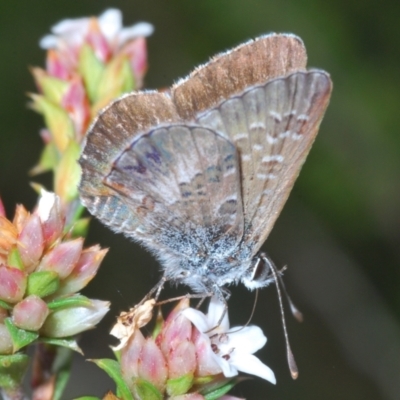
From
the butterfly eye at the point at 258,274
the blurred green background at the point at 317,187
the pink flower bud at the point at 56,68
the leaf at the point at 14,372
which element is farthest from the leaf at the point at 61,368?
the blurred green background at the point at 317,187

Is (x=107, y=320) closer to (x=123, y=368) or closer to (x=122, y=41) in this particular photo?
(x=122, y=41)

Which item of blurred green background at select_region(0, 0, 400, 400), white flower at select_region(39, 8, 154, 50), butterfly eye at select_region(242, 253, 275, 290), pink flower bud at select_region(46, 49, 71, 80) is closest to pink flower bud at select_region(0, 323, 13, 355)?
butterfly eye at select_region(242, 253, 275, 290)

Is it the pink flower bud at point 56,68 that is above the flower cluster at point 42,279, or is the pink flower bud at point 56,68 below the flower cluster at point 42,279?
above

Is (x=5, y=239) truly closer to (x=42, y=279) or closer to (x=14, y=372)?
(x=42, y=279)

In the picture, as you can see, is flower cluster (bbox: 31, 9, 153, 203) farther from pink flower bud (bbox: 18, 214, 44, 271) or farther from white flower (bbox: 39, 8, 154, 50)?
pink flower bud (bbox: 18, 214, 44, 271)

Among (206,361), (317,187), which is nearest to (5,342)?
(206,361)

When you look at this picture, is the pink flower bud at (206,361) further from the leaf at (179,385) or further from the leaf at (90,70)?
the leaf at (90,70)
